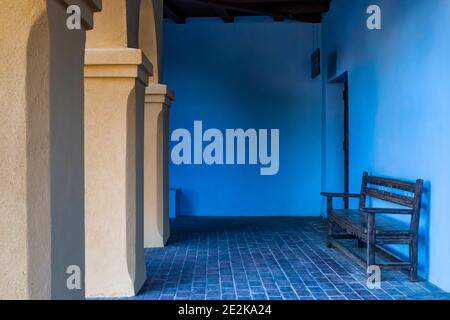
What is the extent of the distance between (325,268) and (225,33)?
593 centimetres

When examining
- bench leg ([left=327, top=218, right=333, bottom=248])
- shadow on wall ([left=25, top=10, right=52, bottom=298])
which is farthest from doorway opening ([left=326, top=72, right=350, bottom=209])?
shadow on wall ([left=25, top=10, right=52, bottom=298])

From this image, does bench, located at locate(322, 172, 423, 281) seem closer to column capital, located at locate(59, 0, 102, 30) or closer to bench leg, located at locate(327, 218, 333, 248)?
bench leg, located at locate(327, 218, 333, 248)

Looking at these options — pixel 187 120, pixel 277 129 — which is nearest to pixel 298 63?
pixel 277 129

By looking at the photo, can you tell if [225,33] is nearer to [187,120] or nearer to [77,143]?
[187,120]

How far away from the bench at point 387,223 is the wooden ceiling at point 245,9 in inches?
170

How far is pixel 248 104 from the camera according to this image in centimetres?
918

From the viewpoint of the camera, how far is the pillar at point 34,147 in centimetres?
175

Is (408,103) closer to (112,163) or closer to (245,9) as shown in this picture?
(112,163)

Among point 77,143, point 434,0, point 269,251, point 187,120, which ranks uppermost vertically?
point 434,0

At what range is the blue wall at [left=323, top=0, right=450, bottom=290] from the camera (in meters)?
4.04

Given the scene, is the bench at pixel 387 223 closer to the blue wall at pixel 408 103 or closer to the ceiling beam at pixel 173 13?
the blue wall at pixel 408 103

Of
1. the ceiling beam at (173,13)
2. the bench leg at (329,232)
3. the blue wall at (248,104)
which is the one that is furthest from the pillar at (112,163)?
the blue wall at (248,104)
